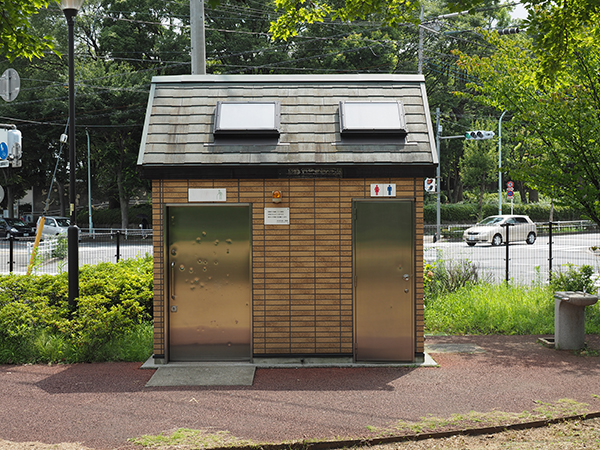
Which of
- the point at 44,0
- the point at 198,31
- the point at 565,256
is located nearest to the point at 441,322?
the point at 198,31

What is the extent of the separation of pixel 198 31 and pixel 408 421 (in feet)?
24.4

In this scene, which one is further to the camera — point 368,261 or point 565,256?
point 565,256

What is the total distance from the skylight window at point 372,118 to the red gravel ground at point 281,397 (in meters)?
3.22

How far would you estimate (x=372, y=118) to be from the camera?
793cm

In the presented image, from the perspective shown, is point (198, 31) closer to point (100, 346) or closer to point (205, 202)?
point (205, 202)

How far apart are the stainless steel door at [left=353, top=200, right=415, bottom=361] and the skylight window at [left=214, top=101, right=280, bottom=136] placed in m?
1.69

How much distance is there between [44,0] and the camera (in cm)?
902

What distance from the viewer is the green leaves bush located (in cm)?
796

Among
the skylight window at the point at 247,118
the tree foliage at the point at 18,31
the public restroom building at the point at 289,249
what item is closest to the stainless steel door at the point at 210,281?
the public restroom building at the point at 289,249

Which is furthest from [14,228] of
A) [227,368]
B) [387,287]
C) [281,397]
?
[281,397]

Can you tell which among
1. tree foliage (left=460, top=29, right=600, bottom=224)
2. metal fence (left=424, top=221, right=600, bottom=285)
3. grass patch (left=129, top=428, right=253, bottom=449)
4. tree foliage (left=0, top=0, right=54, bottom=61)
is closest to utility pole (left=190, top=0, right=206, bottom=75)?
tree foliage (left=0, top=0, right=54, bottom=61)

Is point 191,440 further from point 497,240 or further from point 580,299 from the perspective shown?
point 497,240

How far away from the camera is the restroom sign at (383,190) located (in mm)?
7758

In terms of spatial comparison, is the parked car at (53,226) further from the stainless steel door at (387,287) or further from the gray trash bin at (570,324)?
the gray trash bin at (570,324)
